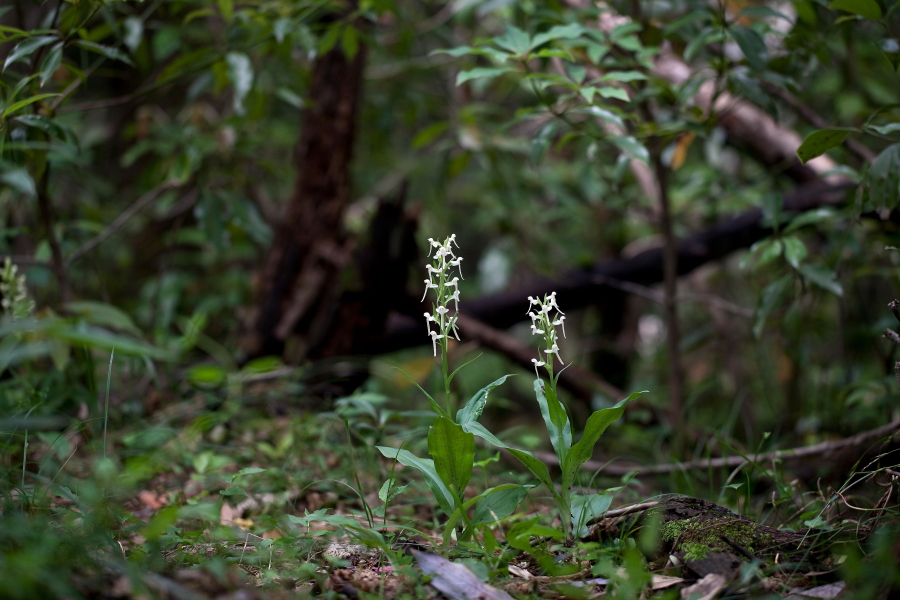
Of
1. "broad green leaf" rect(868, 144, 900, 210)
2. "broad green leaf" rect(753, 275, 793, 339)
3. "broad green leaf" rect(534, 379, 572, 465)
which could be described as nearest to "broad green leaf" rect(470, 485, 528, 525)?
"broad green leaf" rect(534, 379, 572, 465)

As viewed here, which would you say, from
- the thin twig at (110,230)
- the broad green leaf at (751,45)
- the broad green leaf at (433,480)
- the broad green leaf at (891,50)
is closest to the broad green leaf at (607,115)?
the broad green leaf at (751,45)

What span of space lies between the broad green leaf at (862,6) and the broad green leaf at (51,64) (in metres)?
1.95

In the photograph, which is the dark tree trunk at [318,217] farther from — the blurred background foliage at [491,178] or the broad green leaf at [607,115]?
the broad green leaf at [607,115]

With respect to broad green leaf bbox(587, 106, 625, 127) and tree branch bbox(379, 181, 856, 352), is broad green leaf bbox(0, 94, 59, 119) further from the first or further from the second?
tree branch bbox(379, 181, 856, 352)

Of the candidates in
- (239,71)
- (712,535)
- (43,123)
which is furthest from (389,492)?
(239,71)

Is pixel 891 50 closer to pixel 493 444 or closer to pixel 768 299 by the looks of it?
pixel 768 299

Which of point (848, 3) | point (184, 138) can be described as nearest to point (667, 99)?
point (848, 3)

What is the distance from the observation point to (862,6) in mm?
1472

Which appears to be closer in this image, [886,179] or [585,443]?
[585,443]

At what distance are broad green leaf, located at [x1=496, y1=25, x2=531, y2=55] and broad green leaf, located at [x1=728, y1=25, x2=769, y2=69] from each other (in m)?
0.60

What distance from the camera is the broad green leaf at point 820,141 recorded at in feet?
4.92

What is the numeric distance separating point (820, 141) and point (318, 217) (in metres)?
1.89

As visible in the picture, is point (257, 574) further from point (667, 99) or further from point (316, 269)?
point (667, 99)

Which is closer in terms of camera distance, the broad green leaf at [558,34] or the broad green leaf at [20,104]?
the broad green leaf at [20,104]
